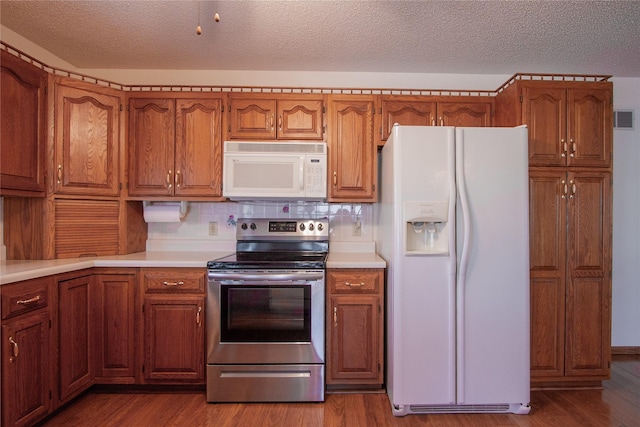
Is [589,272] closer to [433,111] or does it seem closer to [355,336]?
[433,111]

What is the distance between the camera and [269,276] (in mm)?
1995

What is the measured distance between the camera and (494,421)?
1.80m

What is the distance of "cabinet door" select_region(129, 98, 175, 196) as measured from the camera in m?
2.36

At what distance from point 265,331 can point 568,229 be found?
220 centimetres

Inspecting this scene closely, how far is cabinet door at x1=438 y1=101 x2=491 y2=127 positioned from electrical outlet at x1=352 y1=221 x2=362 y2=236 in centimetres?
104

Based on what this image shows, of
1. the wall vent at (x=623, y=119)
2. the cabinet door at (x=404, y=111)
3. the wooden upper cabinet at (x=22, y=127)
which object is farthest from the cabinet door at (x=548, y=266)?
the wooden upper cabinet at (x=22, y=127)

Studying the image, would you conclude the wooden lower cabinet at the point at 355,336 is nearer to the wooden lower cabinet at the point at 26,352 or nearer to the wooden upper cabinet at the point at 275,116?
the wooden upper cabinet at the point at 275,116

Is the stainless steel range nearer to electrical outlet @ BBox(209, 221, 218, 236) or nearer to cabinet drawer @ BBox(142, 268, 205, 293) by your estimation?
cabinet drawer @ BBox(142, 268, 205, 293)

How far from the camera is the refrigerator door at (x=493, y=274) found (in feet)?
5.97

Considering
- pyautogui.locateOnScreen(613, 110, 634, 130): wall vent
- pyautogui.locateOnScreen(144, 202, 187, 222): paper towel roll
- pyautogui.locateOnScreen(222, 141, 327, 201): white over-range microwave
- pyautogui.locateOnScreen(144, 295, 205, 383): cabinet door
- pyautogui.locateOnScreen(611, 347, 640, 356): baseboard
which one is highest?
pyautogui.locateOnScreen(613, 110, 634, 130): wall vent

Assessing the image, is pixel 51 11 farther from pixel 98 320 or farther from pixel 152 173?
pixel 98 320

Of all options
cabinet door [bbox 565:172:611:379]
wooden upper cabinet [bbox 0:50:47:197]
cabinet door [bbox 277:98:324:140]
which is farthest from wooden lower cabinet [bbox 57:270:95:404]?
cabinet door [bbox 565:172:611:379]

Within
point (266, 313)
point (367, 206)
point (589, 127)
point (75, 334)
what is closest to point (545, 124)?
point (589, 127)

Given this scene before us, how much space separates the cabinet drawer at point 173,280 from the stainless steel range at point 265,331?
0.10 meters
